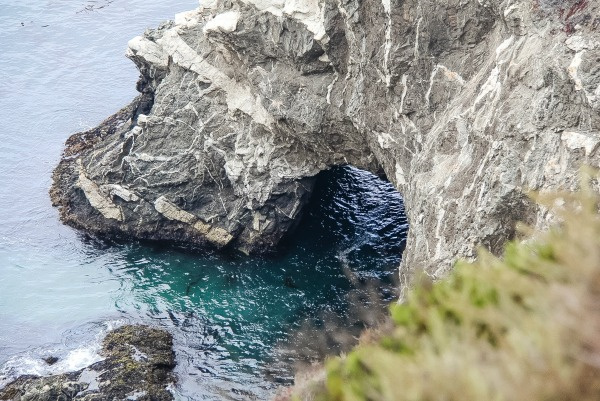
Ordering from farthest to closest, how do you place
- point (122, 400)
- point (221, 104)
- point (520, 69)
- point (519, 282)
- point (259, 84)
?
point (221, 104) → point (259, 84) → point (122, 400) → point (520, 69) → point (519, 282)

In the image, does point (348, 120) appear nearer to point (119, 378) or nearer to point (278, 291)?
point (278, 291)

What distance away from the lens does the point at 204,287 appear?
121 ft

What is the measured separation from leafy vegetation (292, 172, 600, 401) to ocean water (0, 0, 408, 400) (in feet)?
69.4

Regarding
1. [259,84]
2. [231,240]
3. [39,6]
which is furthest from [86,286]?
[39,6]

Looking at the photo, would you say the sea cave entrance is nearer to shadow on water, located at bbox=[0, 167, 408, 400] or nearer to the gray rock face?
shadow on water, located at bbox=[0, 167, 408, 400]

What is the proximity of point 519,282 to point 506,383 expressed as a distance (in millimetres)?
2109

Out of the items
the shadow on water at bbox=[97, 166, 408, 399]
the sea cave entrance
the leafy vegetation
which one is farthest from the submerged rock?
the leafy vegetation

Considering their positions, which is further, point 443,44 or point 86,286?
point 86,286

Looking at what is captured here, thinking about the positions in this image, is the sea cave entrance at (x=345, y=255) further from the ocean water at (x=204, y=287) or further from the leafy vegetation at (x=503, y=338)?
the leafy vegetation at (x=503, y=338)

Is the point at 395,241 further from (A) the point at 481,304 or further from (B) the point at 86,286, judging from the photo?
(A) the point at 481,304

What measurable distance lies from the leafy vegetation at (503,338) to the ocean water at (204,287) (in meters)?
21.1

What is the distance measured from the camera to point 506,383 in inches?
259

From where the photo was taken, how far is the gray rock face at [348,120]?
20.1 m

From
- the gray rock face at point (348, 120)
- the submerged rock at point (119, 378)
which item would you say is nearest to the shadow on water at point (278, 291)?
the submerged rock at point (119, 378)
